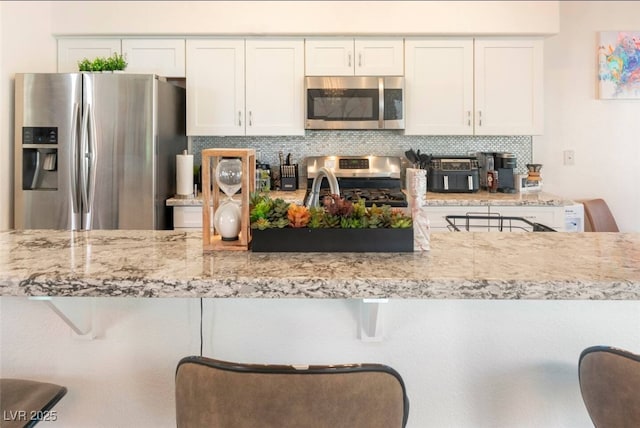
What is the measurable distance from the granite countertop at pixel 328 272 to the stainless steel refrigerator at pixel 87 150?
1926 mm

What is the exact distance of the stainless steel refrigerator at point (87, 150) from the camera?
3107mm

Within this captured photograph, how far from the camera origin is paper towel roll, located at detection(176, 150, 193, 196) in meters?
3.46

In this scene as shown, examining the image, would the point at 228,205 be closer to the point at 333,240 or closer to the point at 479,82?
the point at 333,240

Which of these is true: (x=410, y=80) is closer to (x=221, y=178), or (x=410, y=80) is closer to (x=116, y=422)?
(x=221, y=178)

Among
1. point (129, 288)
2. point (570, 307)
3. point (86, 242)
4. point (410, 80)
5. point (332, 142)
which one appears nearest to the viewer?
point (129, 288)

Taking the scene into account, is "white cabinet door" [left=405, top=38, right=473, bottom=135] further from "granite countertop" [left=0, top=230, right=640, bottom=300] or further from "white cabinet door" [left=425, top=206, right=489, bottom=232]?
"granite countertop" [left=0, top=230, right=640, bottom=300]

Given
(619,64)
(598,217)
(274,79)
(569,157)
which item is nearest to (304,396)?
(274,79)

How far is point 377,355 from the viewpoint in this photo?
123 centimetres

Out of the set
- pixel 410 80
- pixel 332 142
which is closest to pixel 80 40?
pixel 332 142

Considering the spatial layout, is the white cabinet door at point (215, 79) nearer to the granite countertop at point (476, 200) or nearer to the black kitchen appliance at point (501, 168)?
the granite countertop at point (476, 200)

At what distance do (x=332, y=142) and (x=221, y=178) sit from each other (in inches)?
109

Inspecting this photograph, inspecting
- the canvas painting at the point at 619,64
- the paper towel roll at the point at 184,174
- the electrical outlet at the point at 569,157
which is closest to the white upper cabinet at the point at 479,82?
the electrical outlet at the point at 569,157

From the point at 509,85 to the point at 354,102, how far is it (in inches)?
44.2

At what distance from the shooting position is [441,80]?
355 centimetres
